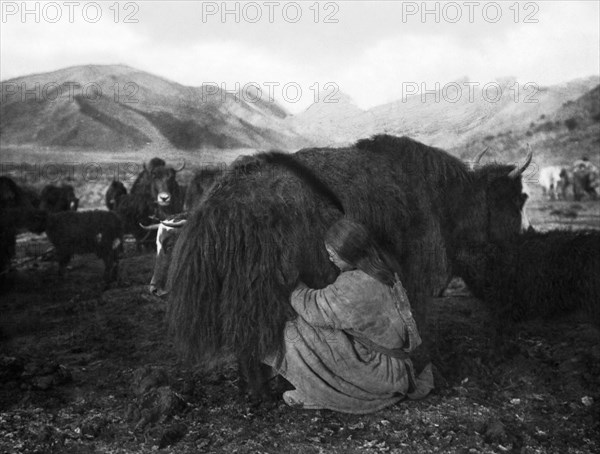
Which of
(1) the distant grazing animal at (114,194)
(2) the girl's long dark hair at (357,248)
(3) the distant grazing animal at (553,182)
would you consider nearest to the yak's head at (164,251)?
(2) the girl's long dark hair at (357,248)

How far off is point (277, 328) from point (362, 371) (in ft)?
1.78

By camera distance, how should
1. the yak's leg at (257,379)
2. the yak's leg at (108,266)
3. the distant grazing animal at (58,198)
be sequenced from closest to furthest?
the yak's leg at (257,379) → the yak's leg at (108,266) → the distant grazing animal at (58,198)

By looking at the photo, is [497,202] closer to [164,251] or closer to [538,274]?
[538,274]

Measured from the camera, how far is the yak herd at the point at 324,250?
3094mm

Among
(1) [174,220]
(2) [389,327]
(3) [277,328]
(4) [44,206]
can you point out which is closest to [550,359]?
(2) [389,327]

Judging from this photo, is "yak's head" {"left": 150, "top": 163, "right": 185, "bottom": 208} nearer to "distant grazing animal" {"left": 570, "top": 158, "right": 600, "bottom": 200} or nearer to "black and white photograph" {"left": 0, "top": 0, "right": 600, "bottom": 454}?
"black and white photograph" {"left": 0, "top": 0, "right": 600, "bottom": 454}

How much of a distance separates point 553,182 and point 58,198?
253 inches

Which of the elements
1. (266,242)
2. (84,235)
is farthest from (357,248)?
(84,235)

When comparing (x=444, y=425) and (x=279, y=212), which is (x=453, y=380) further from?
(x=279, y=212)

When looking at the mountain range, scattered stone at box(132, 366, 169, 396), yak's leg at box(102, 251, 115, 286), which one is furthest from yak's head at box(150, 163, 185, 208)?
scattered stone at box(132, 366, 169, 396)

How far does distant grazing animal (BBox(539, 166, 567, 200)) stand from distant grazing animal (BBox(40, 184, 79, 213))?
6.23m

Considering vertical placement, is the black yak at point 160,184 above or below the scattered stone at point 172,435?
above

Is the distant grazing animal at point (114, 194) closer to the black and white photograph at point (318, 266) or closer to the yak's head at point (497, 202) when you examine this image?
the black and white photograph at point (318, 266)

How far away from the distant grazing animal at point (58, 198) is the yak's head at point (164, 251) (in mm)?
3466
